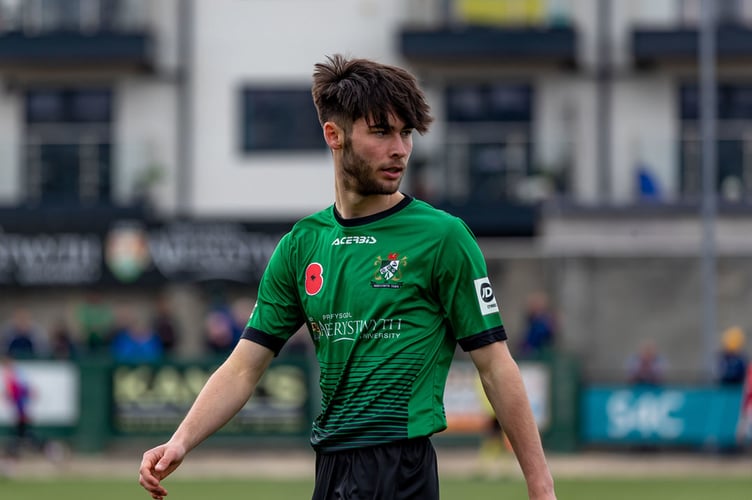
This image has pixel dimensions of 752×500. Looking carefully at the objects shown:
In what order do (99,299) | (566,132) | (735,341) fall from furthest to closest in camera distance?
(566,132) → (99,299) → (735,341)

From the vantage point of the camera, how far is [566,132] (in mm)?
30531

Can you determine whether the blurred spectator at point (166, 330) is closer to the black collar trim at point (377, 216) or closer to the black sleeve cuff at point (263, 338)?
the black sleeve cuff at point (263, 338)

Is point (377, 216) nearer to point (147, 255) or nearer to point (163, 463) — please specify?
point (163, 463)

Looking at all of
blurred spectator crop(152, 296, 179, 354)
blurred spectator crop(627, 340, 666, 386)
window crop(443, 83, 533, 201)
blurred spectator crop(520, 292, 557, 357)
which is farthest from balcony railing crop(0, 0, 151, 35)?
blurred spectator crop(627, 340, 666, 386)

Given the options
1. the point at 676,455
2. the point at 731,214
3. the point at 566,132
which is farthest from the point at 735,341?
the point at 566,132

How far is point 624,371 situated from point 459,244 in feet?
68.3

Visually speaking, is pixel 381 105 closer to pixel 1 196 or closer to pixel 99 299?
pixel 99 299

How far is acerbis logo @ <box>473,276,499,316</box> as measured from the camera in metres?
4.57

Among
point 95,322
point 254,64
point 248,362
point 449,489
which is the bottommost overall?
point 449,489

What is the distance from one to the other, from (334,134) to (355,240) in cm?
35

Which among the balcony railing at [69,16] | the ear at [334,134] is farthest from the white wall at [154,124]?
the ear at [334,134]

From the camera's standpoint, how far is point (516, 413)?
452 centimetres

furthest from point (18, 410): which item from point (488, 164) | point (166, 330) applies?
point (488, 164)

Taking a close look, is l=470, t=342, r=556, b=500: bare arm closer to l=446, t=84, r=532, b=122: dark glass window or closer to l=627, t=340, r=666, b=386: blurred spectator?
l=627, t=340, r=666, b=386: blurred spectator
